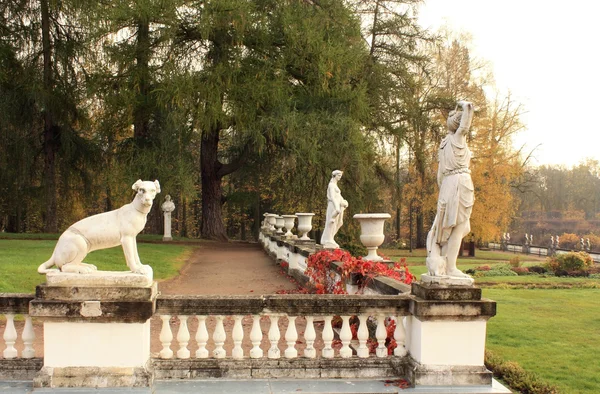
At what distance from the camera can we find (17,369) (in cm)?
557

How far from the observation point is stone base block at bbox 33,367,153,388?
5277 millimetres

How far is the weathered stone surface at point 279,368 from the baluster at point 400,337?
11 centimetres

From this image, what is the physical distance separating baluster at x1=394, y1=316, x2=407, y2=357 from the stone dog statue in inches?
106

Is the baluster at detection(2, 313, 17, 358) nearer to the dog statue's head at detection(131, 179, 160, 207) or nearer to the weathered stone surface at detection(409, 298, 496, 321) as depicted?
the dog statue's head at detection(131, 179, 160, 207)

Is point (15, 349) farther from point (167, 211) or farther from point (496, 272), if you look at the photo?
point (167, 211)

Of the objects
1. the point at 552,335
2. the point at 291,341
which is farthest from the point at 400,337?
the point at 552,335

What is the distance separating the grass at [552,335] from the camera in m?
7.67

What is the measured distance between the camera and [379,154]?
27.5m

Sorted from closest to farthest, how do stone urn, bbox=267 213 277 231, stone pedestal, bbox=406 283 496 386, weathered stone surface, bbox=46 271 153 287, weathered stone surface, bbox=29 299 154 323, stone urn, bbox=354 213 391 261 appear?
weathered stone surface, bbox=29 299 154 323 → weathered stone surface, bbox=46 271 153 287 → stone pedestal, bbox=406 283 496 386 → stone urn, bbox=354 213 391 261 → stone urn, bbox=267 213 277 231

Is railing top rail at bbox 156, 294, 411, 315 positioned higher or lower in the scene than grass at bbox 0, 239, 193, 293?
higher

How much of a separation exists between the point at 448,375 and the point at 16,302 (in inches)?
176

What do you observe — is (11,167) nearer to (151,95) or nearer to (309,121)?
(151,95)

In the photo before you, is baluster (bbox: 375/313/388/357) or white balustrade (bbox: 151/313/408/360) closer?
white balustrade (bbox: 151/313/408/360)

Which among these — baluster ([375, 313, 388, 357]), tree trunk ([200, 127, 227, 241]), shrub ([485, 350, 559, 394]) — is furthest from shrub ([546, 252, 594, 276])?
baluster ([375, 313, 388, 357])
